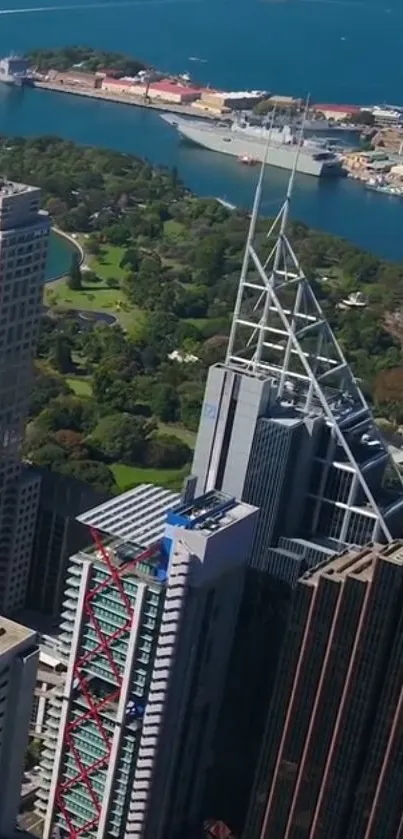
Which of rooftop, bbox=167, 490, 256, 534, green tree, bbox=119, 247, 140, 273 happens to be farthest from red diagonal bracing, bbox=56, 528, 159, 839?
green tree, bbox=119, 247, 140, 273

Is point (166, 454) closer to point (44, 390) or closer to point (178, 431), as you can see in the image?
point (178, 431)

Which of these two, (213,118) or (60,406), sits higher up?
(213,118)

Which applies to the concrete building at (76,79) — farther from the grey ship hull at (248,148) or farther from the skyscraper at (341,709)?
the skyscraper at (341,709)

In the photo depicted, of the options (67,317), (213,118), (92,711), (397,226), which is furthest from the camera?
(213,118)

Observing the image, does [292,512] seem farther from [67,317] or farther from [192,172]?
[192,172]

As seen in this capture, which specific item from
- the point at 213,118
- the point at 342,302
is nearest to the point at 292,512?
the point at 342,302

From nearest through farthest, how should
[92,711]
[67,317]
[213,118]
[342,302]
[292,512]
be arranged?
[92,711], [292,512], [67,317], [342,302], [213,118]
